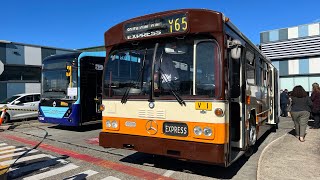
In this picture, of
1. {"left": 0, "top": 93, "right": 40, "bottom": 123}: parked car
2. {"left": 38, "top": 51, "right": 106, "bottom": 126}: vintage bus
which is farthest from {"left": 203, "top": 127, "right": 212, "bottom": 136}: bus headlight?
{"left": 0, "top": 93, "right": 40, "bottom": 123}: parked car

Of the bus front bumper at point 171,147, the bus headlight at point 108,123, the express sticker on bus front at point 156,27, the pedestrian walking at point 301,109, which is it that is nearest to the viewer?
the bus front bumper at point 171,147

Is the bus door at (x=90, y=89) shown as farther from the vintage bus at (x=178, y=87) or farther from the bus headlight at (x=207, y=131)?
the bus headlight at (x=207, y=131)

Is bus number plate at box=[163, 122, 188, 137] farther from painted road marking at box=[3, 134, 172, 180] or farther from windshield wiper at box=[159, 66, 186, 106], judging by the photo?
painted road marking at box=[3, 134, 172, 180]

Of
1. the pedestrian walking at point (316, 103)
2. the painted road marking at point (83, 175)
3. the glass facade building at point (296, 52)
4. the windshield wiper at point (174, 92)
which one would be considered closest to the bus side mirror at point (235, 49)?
the windshield wiper at point (174, 92)

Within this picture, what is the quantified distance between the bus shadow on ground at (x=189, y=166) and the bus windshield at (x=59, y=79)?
5.20m

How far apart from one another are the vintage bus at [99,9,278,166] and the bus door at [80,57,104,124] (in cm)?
558

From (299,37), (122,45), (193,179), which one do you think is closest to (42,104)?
(122,45)

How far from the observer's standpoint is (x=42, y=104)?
12.5m

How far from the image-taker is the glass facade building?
31062 millimetres

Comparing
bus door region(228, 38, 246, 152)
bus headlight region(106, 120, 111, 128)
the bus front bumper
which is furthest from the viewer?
bus headlight region(106, 120, 111, 128)

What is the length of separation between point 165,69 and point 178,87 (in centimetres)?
43

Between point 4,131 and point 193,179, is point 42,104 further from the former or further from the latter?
point 193,179

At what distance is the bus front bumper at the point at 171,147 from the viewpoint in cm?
506

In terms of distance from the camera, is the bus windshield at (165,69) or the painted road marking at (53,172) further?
the painted road marking at (53,172)
